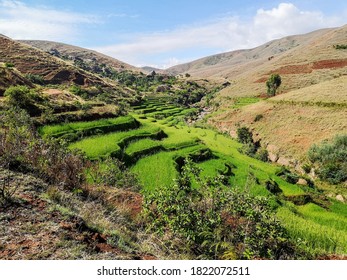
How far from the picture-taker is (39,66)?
84.9 meters

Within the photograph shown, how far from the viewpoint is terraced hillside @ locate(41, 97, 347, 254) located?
23020 millimetres

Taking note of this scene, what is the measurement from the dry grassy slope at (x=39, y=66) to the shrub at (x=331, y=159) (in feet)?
220

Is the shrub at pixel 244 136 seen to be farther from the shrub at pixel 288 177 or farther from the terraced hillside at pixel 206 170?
the shrub at pixel 288 177

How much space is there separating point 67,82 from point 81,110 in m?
48.4

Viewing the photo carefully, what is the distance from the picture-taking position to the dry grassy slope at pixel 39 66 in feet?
269

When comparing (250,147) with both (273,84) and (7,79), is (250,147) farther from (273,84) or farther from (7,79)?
(273,84)

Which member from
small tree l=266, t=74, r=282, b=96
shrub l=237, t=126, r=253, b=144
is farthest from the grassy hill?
small tree l=266, t=74, r=282, b=96

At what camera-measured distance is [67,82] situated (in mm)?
82312

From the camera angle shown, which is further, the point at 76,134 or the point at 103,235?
the point at 76,134

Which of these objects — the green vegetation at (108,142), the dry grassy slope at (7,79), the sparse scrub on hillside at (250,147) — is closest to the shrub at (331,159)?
the sparse scrub on hillside at (250,147)

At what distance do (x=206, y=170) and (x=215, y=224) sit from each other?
74.4 feet

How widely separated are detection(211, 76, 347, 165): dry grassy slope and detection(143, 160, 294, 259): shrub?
3860 cm

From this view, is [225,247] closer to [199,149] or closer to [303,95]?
[199,149]

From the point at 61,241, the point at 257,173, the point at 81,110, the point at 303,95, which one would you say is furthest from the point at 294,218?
the point at 303,95
